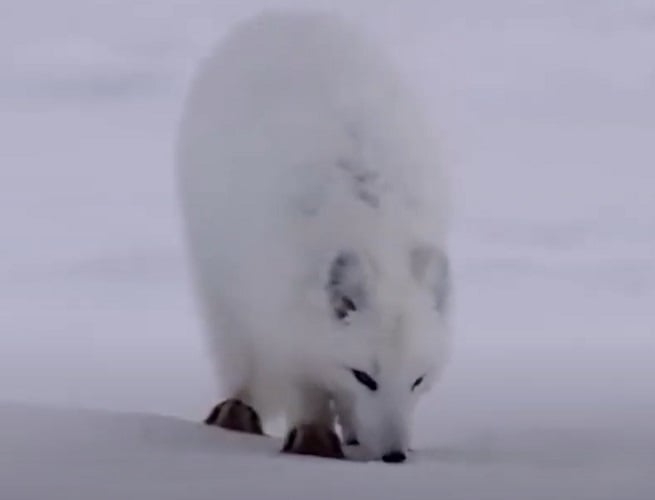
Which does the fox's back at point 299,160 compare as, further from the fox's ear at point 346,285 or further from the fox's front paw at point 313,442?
the fox's front paw at point 313,442

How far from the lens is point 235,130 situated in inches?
160

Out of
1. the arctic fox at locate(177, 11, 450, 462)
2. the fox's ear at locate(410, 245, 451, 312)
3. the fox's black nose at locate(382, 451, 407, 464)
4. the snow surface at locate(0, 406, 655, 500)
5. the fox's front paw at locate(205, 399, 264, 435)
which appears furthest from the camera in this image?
the fox's front paw at locate(205, 399, 264, 435)

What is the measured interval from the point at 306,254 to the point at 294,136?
15.8 inches

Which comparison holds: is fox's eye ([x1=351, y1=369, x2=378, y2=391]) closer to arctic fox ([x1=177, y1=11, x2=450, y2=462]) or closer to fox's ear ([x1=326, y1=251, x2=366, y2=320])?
arctic fox ([x1=177, y1=11, x2=450, y2=462])

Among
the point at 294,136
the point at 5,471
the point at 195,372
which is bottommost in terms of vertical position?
the point at 5,471

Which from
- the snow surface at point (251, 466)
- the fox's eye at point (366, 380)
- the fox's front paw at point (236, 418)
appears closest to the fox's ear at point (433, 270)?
the fox's eye at point (366, 380)

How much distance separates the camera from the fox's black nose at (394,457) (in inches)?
131

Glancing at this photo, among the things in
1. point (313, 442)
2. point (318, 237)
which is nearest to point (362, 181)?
point (318, 237)

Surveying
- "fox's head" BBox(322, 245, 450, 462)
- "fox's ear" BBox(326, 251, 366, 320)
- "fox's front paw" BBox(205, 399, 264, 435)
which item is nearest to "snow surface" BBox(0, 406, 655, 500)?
"fox's head" BBox(322, 245, 450, 462)

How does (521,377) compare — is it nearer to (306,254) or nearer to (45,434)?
(306,254)

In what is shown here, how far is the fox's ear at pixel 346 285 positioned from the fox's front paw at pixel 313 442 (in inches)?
11.8

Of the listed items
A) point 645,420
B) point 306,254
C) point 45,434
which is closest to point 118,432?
point 45,434

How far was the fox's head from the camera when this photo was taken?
11.1 ft

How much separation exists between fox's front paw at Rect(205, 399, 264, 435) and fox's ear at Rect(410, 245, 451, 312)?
0.74 metres
